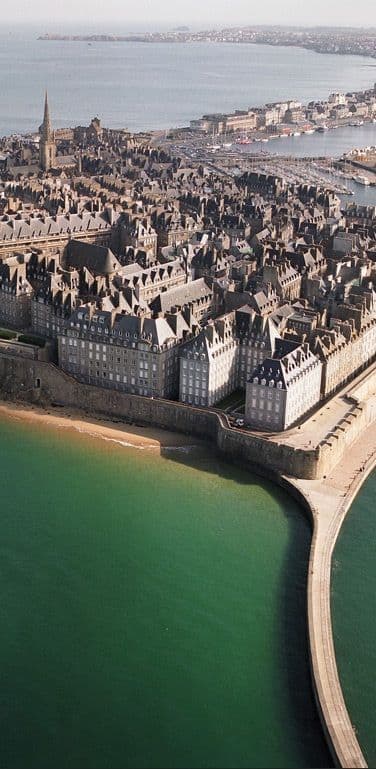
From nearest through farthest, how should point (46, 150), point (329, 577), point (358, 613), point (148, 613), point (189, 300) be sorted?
point (148, 613), point (358, 613), point (329, 577), point (189, 300), point (46, 150)

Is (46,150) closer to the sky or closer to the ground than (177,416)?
closer to the sky

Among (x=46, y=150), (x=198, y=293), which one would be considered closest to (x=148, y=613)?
(x=198, y=293)

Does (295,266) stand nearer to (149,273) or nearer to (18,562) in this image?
(149,273)

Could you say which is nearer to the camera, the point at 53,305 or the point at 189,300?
the point at 53,305

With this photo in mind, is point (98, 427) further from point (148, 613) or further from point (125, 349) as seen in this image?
point (148, 613)

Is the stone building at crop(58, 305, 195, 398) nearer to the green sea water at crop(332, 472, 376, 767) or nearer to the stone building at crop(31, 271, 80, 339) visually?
the stone building at crop(31, 271, 80, 339)

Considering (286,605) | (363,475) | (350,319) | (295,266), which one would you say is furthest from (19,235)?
(286,605)
